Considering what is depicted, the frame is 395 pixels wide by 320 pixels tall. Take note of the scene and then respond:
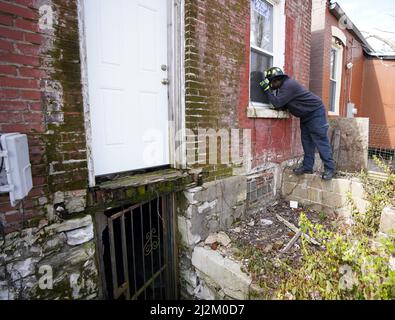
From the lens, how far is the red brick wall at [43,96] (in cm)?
181

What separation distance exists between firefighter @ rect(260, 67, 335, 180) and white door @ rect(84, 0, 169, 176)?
215cm

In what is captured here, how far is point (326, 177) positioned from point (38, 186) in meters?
4.36

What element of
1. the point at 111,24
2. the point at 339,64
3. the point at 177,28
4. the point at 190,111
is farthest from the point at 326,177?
the point at 339,64

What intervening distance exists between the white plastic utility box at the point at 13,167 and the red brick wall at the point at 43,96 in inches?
10.4

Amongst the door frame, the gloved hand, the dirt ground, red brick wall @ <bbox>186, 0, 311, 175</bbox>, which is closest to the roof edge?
red brick wall @ <bbox>186, 0, 311, 175</bbox>

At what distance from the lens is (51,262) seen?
2.13 metres

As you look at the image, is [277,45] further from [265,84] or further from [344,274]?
[344,274]

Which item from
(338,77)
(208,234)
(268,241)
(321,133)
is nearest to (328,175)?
(321,133)

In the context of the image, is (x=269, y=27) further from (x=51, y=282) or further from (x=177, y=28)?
(x=51, y=282)

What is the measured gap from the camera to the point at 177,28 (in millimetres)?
2967

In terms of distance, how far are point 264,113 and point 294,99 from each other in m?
0.70

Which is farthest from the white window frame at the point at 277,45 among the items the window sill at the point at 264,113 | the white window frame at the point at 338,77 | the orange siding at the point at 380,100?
the orange siding at the point at 380,100

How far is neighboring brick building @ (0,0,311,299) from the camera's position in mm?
1943

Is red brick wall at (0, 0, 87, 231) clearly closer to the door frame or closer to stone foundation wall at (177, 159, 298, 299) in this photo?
the door frame
